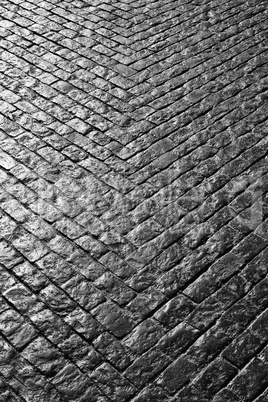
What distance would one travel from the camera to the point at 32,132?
6.60 m

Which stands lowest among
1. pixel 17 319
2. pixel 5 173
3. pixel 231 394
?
pixel 231 394

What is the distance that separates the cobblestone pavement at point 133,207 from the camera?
4.40m

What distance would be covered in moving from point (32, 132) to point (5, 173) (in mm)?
745

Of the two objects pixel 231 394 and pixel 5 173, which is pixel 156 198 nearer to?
pixel 5 173

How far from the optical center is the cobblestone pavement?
4.40 m

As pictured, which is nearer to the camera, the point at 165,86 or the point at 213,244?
the point at 213,244

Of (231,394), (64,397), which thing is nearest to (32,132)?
(64,397)

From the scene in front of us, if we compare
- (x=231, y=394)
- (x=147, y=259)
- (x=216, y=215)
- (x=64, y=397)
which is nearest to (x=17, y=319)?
(x=64, y=397)

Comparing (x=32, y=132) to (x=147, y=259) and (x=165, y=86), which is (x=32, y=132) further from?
(x=147, y=259)

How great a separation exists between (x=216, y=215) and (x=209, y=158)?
88cm

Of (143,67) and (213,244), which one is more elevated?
(143,67)

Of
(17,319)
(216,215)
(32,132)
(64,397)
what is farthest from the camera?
(32,132)

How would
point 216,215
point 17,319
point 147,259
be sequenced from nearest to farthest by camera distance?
point 17,319 < point 147,259 < point 216,215

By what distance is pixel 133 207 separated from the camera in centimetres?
570
